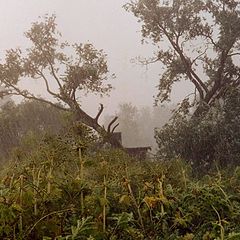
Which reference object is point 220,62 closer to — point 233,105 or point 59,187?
point 233,105

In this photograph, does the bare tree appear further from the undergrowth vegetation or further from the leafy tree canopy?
the undergrowth vegetation

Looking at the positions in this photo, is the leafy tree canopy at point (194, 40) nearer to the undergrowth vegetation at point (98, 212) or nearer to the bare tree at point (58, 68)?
the bare tree at point (58, 68)

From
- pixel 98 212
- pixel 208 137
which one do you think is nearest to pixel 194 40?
pixel 208 137

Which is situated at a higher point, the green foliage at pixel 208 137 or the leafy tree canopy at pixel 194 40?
the leafy tree canopy at pixel 194 40

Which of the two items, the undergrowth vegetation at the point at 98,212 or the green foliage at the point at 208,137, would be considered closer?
the undergrowth vegetation at the point at 98,212

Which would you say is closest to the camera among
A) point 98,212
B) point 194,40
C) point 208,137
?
point 98,212

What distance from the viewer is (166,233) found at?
3.41 meters

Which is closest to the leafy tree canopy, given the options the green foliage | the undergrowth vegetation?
the green foliage

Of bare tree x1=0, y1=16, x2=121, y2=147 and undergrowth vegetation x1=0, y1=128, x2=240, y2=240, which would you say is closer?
undergrowth vegetation x1=0, y1=128, x2=240, y2=240

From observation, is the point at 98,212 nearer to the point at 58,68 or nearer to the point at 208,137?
the point at 208,137

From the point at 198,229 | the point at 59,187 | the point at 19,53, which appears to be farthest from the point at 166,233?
the point at 19,53

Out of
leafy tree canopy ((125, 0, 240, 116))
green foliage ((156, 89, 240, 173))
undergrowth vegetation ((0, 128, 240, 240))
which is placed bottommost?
undergrowth vegetation ((0, 128, 240, 240))

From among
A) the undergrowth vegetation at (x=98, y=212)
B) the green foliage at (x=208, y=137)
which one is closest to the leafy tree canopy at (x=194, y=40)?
the green foliage at (x=208, y=137)

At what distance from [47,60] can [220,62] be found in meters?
11.0
